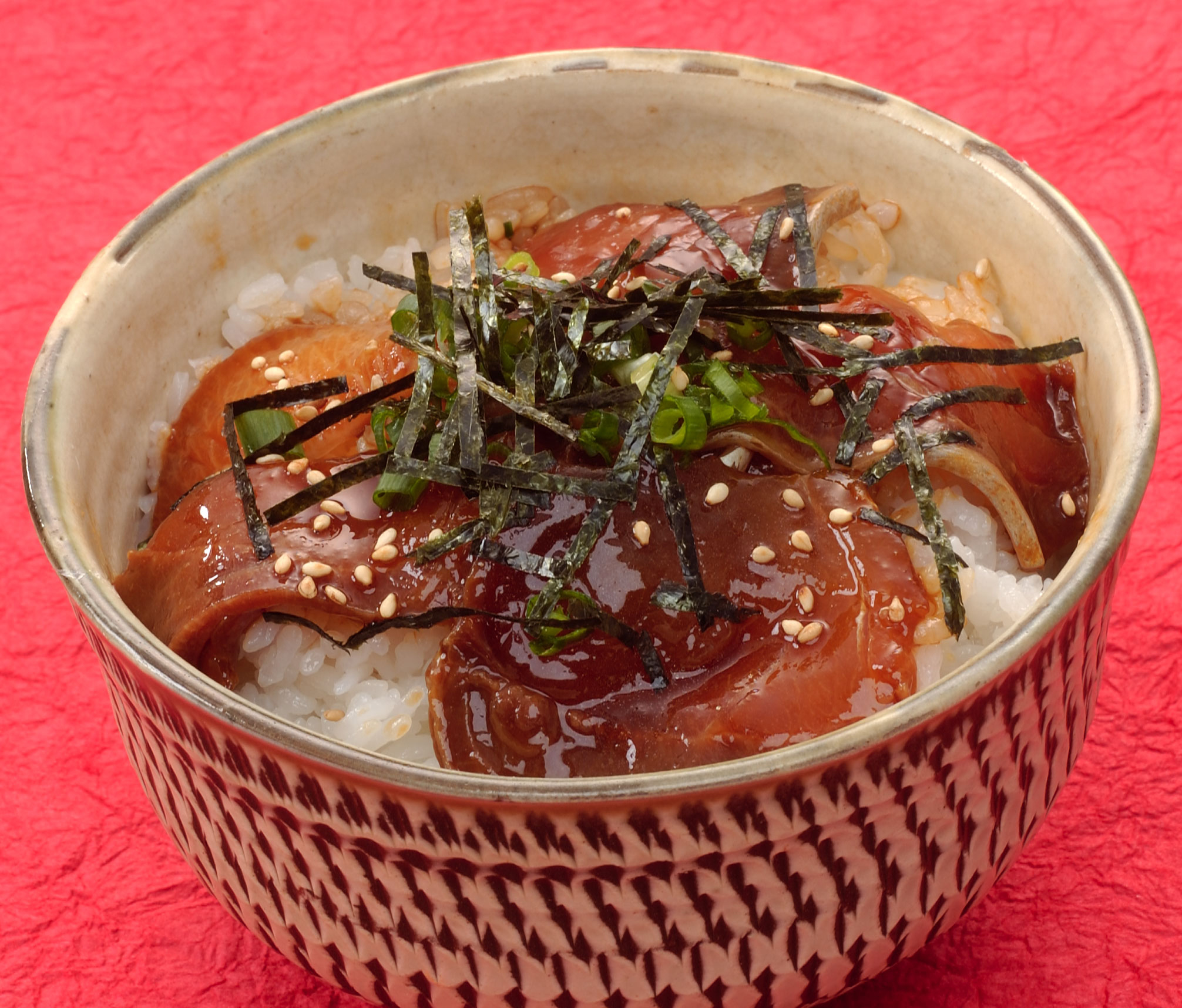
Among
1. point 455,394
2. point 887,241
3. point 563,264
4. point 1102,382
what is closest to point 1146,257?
point 887,241

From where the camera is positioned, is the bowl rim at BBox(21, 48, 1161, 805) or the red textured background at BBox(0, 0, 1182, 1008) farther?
the red textured background at BBox(0, 0, 1182, 1008)

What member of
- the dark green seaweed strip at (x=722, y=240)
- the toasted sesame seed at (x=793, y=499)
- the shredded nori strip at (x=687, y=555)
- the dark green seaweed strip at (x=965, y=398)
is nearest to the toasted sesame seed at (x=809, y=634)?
the shredded nori strip at (x=687, y=555)

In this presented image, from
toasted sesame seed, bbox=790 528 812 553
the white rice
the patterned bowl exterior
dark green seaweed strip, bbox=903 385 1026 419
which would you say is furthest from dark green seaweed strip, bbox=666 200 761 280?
the patterned bowl exterior

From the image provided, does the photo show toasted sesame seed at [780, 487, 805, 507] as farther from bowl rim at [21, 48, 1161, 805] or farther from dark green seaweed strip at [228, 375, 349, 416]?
dark green seaweed strip at [228, 375, 349, 416]

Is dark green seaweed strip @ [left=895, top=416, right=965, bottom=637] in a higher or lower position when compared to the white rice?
higher

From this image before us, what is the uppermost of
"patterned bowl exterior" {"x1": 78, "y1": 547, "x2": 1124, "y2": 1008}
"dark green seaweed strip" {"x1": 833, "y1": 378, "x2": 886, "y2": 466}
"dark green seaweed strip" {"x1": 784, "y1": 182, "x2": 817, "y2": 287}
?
"dark green seaweed strip" {"x1": 784, "y1": 182, "x2": 817, "y2": 287}

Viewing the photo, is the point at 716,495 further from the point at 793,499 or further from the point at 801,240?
the point at 801,240
